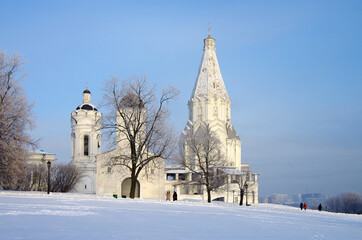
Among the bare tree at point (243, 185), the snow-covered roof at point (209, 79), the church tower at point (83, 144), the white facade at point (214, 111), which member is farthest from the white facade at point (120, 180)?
the snow-covered roof at point (209, 79)

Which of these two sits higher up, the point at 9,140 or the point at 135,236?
the point at 9,140

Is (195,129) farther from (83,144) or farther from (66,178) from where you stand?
(66,178)

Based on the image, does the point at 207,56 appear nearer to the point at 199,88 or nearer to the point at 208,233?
the point at 199,88

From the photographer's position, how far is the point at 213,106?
2485 inches

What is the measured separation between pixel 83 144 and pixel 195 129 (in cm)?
1572

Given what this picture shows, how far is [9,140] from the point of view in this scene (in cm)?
2634

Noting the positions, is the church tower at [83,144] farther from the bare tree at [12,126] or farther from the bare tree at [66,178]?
the bare tree at [12,126]

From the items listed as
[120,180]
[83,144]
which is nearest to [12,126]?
[120,180]

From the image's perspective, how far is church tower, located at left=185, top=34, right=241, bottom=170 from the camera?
206ft

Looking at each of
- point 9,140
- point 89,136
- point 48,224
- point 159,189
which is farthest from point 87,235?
point 89,136

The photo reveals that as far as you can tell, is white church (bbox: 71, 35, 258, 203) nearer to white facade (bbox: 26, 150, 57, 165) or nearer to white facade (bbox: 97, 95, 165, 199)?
white facade (bbox: 97, 95, 165, 199)

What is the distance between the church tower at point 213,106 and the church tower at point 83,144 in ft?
49.0

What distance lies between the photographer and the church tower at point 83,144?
5484 centimetres

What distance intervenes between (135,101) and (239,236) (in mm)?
20952
